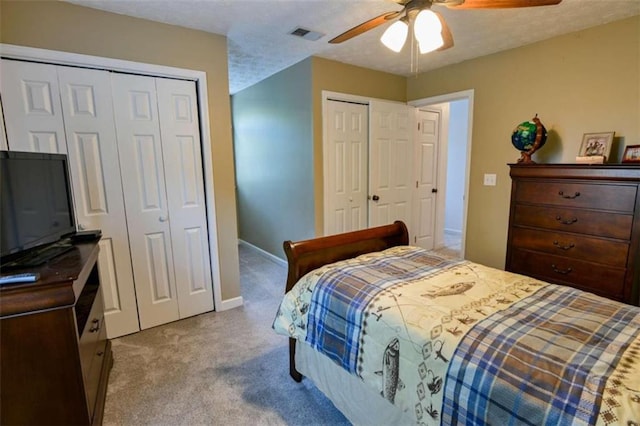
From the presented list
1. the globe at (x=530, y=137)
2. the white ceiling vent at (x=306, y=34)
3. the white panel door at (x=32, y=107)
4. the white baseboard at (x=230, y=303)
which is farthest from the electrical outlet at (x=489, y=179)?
the white panel door at (x=32, y=107)

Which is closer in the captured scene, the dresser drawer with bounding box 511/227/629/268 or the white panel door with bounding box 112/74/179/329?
the dresser drawer with bounding box 511/227/629/268

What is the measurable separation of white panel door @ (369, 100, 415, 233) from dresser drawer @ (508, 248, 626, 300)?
1.61m

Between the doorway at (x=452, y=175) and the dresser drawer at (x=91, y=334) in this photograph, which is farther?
the doorway at (x=452, y=175)

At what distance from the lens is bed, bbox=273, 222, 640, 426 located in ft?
2.98

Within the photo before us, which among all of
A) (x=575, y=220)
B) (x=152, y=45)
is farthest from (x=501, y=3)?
(x=152, y=45)

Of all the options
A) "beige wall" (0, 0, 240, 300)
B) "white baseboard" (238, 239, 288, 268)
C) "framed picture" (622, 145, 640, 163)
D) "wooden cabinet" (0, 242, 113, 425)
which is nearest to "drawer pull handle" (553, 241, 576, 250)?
"framed picture" (622, 145, 640, 163)

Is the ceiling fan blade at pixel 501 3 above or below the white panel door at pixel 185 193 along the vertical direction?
above

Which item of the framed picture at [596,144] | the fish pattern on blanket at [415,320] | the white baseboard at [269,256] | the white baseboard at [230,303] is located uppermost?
the framed picture at [596,144]

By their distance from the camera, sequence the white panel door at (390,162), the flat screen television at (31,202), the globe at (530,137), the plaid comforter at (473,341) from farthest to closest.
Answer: the white panel door at (390,162), the globe at (530,137), the flat screen television at (31,202), the plaid comforter at (473,341)

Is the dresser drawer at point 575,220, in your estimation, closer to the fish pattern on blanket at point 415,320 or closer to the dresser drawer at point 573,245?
the dresser drawer at point 573,245

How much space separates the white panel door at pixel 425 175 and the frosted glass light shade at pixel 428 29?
2.62 meters

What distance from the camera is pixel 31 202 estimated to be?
143 cm

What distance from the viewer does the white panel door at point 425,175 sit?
4.34 metres

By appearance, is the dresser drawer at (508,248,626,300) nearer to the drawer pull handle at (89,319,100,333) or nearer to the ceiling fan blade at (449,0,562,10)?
the ceiling fan blade at (449,0,562,10)
